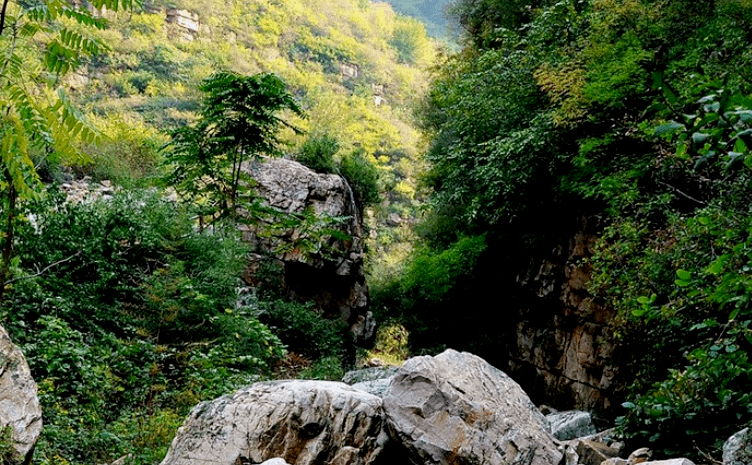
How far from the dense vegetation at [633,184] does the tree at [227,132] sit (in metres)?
4.17

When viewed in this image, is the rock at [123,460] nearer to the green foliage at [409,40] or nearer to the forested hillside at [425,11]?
the green foliage at [409,40]

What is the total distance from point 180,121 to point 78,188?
16.7 metres

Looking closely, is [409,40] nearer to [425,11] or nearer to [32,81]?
[425,11]

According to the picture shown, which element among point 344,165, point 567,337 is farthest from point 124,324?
point 344,165

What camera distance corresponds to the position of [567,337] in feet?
33.1

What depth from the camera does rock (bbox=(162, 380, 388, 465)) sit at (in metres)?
4.31

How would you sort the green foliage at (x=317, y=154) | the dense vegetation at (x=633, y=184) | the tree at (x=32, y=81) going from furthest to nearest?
the green foliage at (x=317, y=154)
the dense vegetation at (x=633, y=184)
the tree at (x=32, y=81)

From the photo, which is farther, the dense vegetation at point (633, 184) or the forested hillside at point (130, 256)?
the dense vegetation at point (633, 184)

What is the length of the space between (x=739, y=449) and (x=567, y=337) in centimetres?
663

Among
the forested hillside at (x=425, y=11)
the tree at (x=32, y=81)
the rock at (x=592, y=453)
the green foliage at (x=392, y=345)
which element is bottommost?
the green foliage at (x=392, y=345)

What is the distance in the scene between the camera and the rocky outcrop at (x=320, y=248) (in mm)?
13008

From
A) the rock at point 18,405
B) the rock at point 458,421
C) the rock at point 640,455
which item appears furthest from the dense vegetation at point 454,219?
the rock at point 458,421

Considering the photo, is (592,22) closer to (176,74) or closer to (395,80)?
(176,74)

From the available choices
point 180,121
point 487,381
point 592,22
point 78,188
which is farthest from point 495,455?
point 180,121
